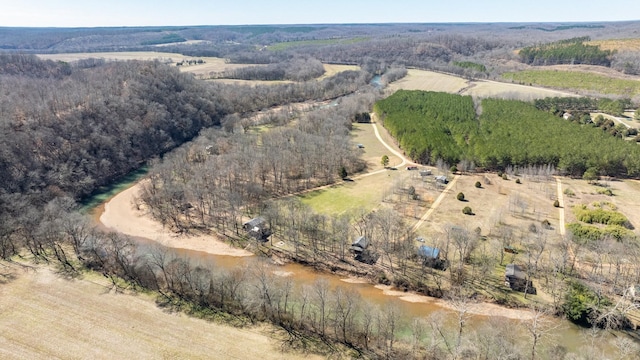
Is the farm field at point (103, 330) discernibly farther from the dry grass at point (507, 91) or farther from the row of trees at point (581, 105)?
the dry grass at point (507, 91)

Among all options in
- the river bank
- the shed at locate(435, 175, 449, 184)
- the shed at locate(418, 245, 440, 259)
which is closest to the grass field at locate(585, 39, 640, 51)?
the shed at locate(435, 175, 449, 184)

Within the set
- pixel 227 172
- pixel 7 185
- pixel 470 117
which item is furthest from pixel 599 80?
pixel 7 185

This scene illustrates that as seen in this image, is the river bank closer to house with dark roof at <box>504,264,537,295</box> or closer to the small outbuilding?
the small outbuilding

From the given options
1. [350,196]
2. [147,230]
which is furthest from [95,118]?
[350,196]

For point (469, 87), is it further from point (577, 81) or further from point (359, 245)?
point (359, 245)

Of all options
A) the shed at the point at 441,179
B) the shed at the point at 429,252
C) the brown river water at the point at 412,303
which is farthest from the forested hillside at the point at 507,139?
the brown river water at the point at 412,303

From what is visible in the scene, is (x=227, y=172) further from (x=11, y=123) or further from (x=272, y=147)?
(x=11, y=123)

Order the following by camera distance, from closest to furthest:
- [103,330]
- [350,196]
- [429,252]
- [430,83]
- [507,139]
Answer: [103,330], [429,252], [350,196], [507,139], [430,83]
